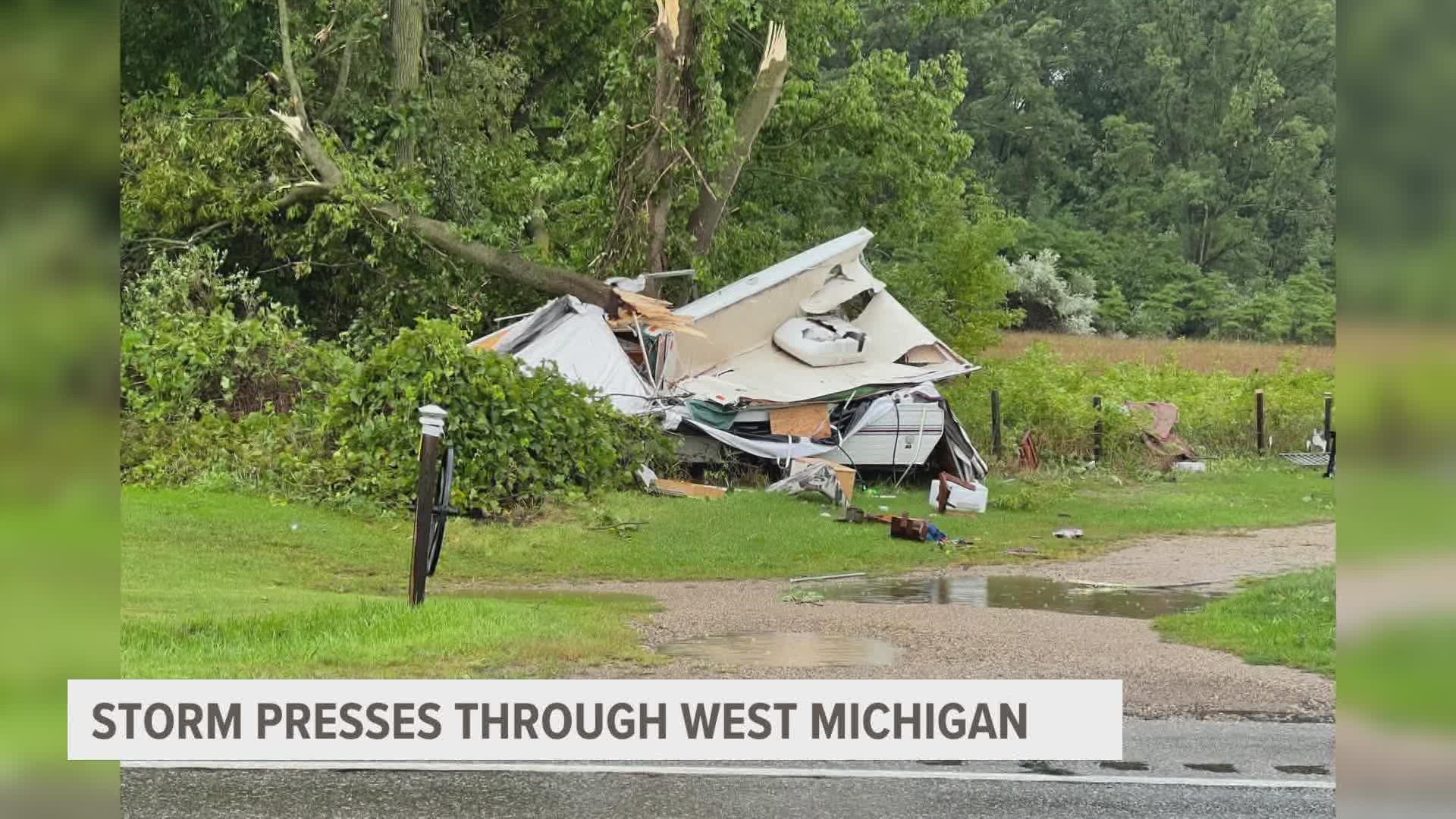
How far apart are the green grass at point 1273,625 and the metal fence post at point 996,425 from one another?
8.58m

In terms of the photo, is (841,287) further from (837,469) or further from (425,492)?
(425,492)

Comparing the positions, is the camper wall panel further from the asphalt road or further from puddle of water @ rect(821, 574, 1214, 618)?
the asphalt road

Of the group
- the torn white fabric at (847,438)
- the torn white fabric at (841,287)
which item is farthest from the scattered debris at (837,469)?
the torn white fabric at (841,287)

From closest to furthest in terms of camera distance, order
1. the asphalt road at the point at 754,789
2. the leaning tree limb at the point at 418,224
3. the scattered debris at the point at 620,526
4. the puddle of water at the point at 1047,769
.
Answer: the asphalt road at the point at 754,789 < the puddle of water at the point at 1047,769 < the scattered debris at the point at 620,526 < the leaning tree limb at the point at 418,224

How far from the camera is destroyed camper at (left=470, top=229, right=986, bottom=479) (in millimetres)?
17594

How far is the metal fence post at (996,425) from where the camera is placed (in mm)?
19984

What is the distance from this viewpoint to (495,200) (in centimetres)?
2164

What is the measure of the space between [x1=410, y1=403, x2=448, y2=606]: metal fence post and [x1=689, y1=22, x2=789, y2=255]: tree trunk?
12.8 metres

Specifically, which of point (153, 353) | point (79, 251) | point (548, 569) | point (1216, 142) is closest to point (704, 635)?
point (548, 569)

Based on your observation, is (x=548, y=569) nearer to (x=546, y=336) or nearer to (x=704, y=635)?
(x=704, y=635)

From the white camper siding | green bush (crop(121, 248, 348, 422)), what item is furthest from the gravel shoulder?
green bush (crop(121, 248, 348, 422))

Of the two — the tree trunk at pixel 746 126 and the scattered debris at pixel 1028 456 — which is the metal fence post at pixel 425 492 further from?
the tree trunk at pixel 746 126

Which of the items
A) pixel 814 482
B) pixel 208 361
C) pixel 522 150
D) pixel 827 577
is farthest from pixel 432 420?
pixel 522 150

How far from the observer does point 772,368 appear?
62.0 ft
